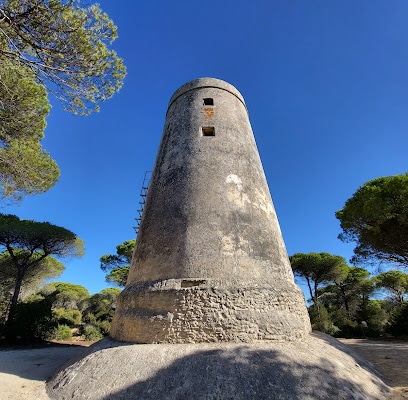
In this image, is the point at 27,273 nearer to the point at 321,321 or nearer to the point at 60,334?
the point at 60,334

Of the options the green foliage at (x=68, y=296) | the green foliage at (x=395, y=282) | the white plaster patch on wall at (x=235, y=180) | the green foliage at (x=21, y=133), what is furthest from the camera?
the green foliage at (x=68, y=296)

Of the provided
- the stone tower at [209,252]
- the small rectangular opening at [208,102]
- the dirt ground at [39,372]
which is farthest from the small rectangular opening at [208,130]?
the dirt ground at [39,372]

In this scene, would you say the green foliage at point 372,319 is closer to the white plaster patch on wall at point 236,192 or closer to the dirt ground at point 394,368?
the dirt ground at point 394,368

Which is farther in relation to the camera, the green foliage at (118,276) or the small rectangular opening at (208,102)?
the green foliage at (118,276)

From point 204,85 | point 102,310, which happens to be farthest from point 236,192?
point 102,310

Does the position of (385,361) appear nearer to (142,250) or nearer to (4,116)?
(142,250)

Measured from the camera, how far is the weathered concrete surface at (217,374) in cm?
353

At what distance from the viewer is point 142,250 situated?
5938 mm

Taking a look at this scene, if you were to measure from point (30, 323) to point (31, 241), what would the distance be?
16.2ft

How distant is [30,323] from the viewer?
431 inches

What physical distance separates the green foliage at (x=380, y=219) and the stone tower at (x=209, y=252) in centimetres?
651

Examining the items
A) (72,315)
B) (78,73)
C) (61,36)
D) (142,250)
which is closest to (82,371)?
(142,250)

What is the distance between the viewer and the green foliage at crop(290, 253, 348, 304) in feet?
64.8

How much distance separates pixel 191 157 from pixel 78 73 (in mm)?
3308
